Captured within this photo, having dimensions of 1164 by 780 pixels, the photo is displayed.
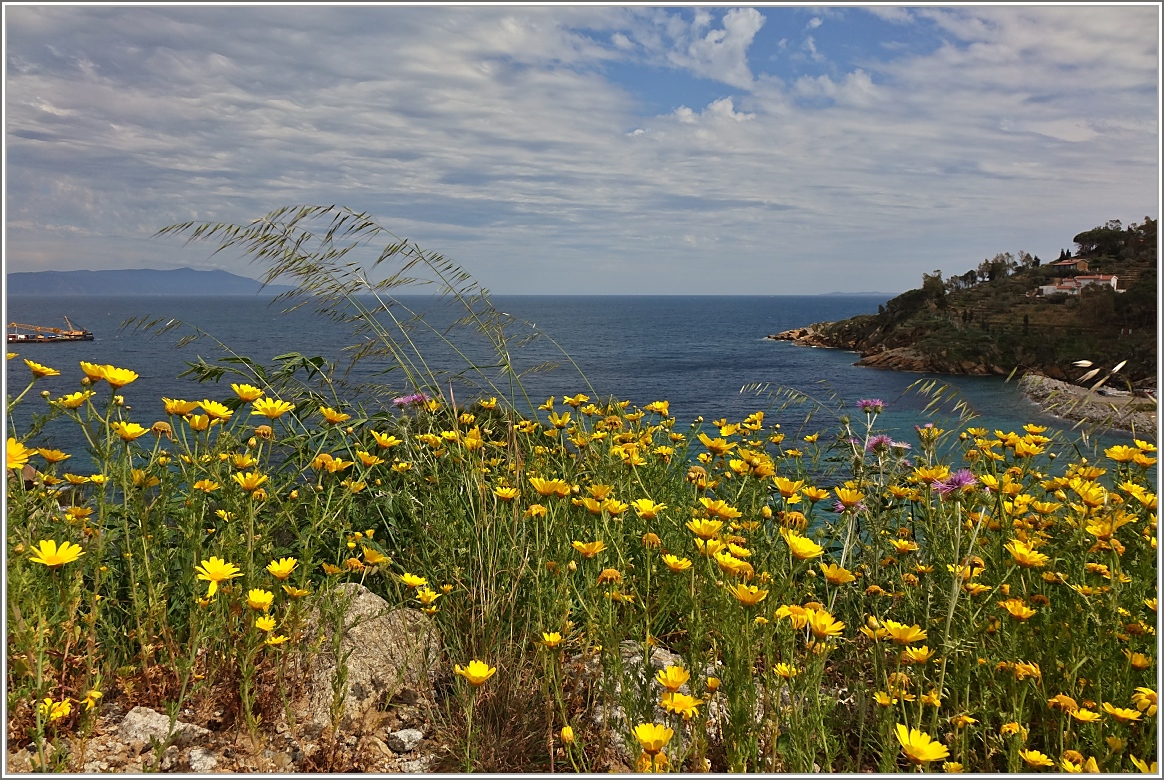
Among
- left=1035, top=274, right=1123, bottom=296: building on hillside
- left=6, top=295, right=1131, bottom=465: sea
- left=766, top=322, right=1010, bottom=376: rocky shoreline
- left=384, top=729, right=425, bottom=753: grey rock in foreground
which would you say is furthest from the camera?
left=766, top=322, right=1010, bottom=376: rocky shoreline

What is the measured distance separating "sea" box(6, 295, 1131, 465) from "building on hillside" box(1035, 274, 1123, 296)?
2941mm

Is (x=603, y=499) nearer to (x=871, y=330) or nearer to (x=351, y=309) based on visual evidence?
(x=351, y=309)

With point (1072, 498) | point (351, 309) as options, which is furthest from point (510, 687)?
point (1072, 498)

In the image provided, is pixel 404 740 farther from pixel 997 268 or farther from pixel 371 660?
pixel 997 268

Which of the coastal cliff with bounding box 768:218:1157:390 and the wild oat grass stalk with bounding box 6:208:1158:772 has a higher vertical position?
the coastal cliff with bounding box 768:218:1157:390

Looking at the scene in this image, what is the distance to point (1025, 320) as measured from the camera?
2781 cm

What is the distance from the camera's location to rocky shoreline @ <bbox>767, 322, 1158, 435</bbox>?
264 centimetres

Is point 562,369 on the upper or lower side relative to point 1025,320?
lower

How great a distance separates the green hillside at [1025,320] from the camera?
1403 centimetres

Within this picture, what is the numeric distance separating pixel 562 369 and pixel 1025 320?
18841 millimetres

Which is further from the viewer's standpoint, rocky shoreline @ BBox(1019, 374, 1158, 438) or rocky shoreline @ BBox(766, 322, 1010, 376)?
rocky shoreline @ BBox(766, 322, 1010, 376)

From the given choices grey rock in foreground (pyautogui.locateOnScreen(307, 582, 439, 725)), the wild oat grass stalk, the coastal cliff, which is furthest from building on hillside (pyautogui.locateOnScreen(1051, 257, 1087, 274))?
grey rock in foreground (pyautogui.locateOnScreen(307, 582, 439, 725))

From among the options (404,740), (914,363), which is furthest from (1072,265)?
(404,740)

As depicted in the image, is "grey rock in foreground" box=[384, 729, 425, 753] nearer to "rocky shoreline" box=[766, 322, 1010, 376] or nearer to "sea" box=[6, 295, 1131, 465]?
"sea" box=[6, 295, 1131, 465]
